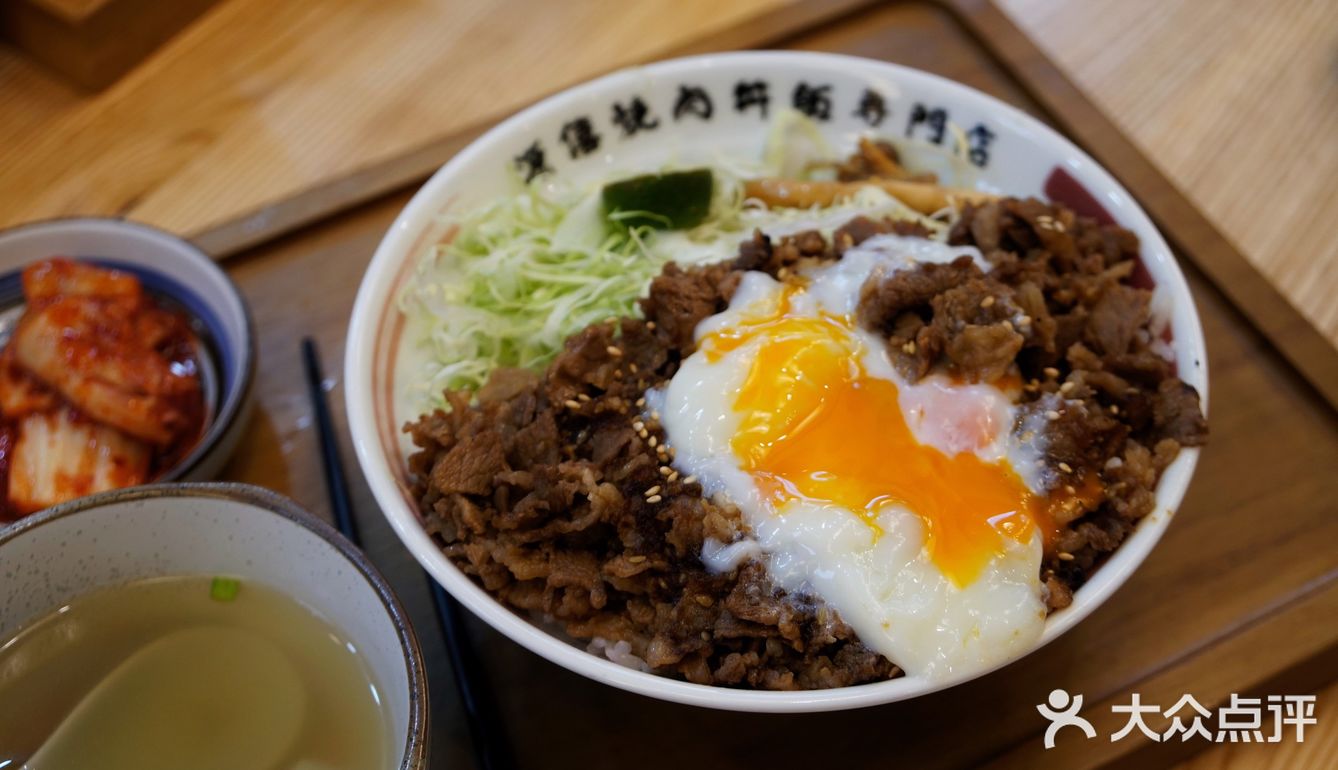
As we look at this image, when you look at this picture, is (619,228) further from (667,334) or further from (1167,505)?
(1167,505)

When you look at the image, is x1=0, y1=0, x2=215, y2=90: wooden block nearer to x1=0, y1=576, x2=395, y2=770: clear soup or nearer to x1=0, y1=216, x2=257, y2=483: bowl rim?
x1=0, y1=216, x2=257, y2=483: bowl rim

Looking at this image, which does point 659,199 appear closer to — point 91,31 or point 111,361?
point 111,361

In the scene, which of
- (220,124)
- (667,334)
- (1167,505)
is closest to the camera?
(1167,505)

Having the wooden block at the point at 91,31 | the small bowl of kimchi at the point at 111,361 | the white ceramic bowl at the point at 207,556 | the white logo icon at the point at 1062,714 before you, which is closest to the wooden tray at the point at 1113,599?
the white logo icon at the point at 1062,714

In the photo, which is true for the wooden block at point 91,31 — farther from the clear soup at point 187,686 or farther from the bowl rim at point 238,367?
the clear soup at point 187,686

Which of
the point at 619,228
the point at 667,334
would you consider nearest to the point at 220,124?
the point at 619,228

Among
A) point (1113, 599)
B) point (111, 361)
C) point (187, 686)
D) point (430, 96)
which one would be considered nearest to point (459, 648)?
point (187, 686)
